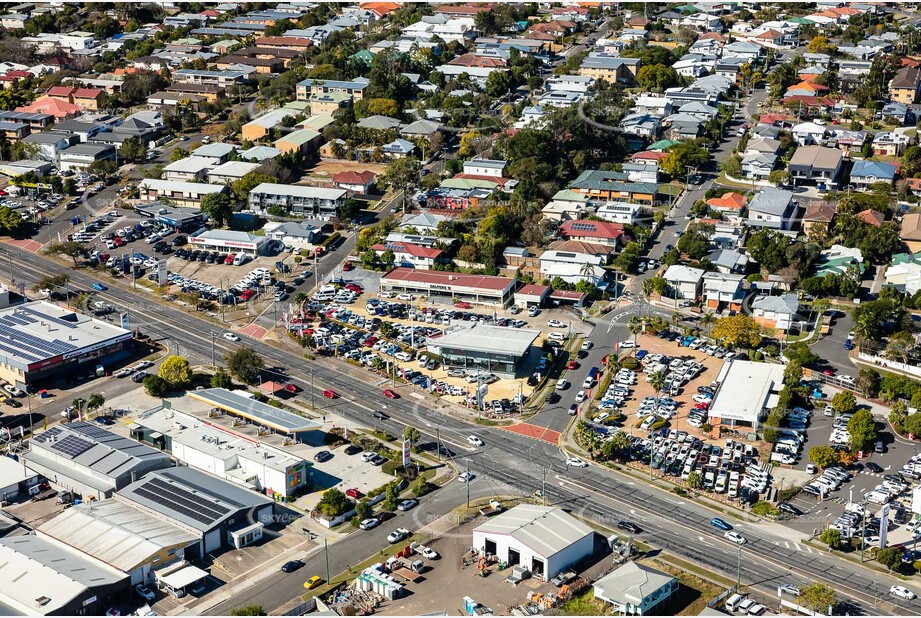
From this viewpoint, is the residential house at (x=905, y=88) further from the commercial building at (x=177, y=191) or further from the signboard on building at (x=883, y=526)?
the signboard on building at (x=883, y=526)

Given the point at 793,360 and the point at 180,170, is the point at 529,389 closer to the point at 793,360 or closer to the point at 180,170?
the point at 793,360

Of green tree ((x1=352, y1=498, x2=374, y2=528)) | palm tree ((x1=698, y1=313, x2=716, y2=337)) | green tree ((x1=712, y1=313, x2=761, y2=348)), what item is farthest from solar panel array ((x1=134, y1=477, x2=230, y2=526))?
palm tree ((x1=698, y1=313, x2=716, y2=337))

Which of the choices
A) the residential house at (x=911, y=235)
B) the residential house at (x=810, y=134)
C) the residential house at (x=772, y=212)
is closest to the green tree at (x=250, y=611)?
the residential house at (x=772, y=212)

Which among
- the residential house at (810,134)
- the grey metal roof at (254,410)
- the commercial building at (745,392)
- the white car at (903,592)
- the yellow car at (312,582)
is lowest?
the white car at (903,592)

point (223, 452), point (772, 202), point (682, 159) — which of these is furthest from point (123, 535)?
point (682, 159)

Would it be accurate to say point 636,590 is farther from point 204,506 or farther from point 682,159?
point 682,159

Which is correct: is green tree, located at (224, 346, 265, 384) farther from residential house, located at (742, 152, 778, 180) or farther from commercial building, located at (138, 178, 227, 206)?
residential house, located at (742, 152, 778, 180)
